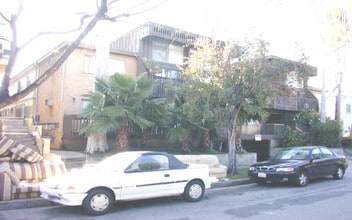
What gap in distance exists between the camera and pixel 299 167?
12.9 m

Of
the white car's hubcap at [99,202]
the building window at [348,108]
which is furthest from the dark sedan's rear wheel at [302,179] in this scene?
the building window at [348,108]

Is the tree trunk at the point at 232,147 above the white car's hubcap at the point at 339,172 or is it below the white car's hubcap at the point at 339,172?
above

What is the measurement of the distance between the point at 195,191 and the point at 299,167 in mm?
4680

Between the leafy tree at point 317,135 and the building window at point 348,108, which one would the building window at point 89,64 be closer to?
the leafy tree at point 317,135

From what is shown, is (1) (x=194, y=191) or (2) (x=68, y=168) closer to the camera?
(1) (x=194, y=191)

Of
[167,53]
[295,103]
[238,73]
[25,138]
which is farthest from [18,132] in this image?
[295,103]

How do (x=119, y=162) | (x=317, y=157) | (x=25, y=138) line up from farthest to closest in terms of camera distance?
1. (x=25, y=138)
2. (x=317, y=157)
3. (x=119, y=162)

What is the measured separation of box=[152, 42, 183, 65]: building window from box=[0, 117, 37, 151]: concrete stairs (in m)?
9.78

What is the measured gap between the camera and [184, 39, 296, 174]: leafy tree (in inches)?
535

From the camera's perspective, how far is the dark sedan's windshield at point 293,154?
13805 millimetres

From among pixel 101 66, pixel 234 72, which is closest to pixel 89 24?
pixel 234 72

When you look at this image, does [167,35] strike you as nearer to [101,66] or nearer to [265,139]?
[101,66]

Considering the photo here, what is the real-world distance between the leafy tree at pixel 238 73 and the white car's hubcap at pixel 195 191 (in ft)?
14.9

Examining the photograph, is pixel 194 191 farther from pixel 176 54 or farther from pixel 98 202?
pixel 176 54
